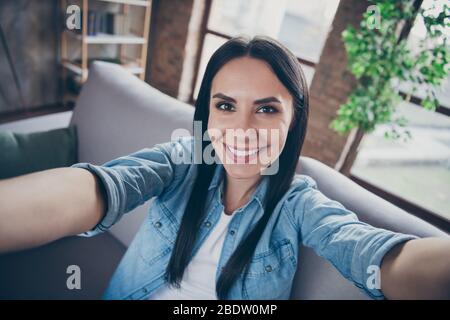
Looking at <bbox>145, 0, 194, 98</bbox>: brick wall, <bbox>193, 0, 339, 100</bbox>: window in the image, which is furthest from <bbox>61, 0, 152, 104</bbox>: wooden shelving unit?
<bbox>193, 0, 339, 100</bbox>: window

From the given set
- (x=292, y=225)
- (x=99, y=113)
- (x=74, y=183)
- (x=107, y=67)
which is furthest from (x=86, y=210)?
(x=107, y=67)

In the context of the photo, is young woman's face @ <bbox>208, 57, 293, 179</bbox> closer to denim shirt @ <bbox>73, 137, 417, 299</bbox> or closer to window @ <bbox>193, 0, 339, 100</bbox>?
denim shirt @ <bbox>73, 137, 417, 299</bbox>

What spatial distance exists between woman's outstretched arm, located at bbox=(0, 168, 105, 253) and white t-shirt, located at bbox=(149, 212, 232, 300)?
1.02 feet

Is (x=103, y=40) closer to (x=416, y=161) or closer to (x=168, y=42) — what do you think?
Answer: (x=168, y=42)

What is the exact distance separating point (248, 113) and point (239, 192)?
0.82 ft

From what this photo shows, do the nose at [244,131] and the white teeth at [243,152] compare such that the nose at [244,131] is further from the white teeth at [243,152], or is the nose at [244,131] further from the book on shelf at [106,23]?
the book on shelf at [106,23]

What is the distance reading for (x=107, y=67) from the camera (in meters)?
1.38

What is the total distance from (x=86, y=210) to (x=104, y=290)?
56 centimetres

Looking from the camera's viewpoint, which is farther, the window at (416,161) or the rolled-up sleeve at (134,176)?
the window at (416,161)

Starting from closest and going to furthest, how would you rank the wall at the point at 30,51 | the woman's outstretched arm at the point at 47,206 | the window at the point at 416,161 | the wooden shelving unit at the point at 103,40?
the woman's outstretched arm at the point at 47,206
the window at the point at 416,161
the wall at the point at 30,51
the wooden shelving unit at the point at 103,40

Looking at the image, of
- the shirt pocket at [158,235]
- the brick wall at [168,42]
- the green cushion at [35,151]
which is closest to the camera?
the shirt pocket at [158,235]

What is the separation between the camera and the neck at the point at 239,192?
871 millimetres

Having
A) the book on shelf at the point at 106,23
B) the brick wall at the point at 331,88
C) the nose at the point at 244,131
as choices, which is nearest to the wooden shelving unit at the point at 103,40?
the book on shelf at the point at 106,23

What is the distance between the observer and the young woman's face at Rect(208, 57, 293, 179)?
0.72 m
